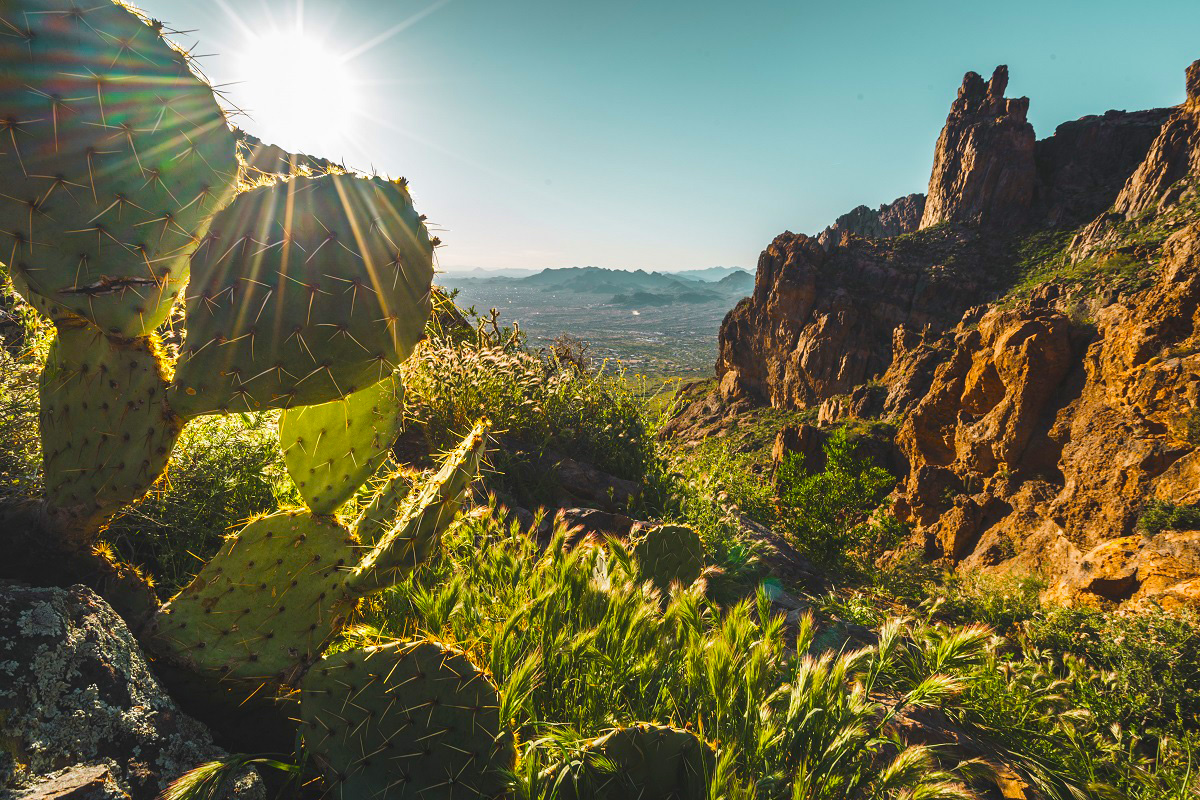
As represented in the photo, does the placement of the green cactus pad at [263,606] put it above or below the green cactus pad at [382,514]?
below

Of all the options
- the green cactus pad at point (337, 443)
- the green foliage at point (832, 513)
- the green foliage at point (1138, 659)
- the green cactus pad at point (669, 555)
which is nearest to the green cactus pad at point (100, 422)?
the green cactus pad at point (337, 443)

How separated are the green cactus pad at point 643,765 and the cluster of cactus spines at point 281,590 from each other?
32.8 inches

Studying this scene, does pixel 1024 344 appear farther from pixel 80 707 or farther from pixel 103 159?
pixel 80 707

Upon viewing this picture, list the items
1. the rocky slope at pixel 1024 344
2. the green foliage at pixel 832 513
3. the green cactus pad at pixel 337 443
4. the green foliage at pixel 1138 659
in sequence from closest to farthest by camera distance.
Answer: the green cactus pad at pixel 337 443 → the green foliage at pixel 1138 659 → the green foliage at pixel 832 513 → the rocky slope at pixel 1024 344

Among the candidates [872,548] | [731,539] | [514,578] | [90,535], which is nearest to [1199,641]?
[731,539]

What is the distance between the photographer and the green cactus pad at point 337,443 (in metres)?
1.97

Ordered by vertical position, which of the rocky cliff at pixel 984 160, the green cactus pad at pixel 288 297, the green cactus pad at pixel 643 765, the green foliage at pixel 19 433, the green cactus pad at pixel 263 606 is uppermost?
A: the rocky cliff at pixel 984 160

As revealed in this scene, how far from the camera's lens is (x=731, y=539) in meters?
4.53

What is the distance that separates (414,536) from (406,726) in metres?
0.55

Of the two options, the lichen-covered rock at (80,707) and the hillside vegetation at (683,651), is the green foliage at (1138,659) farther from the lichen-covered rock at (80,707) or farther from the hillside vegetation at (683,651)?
the lichen-covered rock at (80,707)

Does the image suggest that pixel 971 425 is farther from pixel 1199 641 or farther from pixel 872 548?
pixel 1199 641

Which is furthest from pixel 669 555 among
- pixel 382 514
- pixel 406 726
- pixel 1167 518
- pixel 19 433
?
pixel 1167 518

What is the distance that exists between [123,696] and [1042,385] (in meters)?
19.1

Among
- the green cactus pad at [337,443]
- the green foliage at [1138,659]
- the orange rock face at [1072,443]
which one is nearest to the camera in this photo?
the green cactus pad at [337,443]
